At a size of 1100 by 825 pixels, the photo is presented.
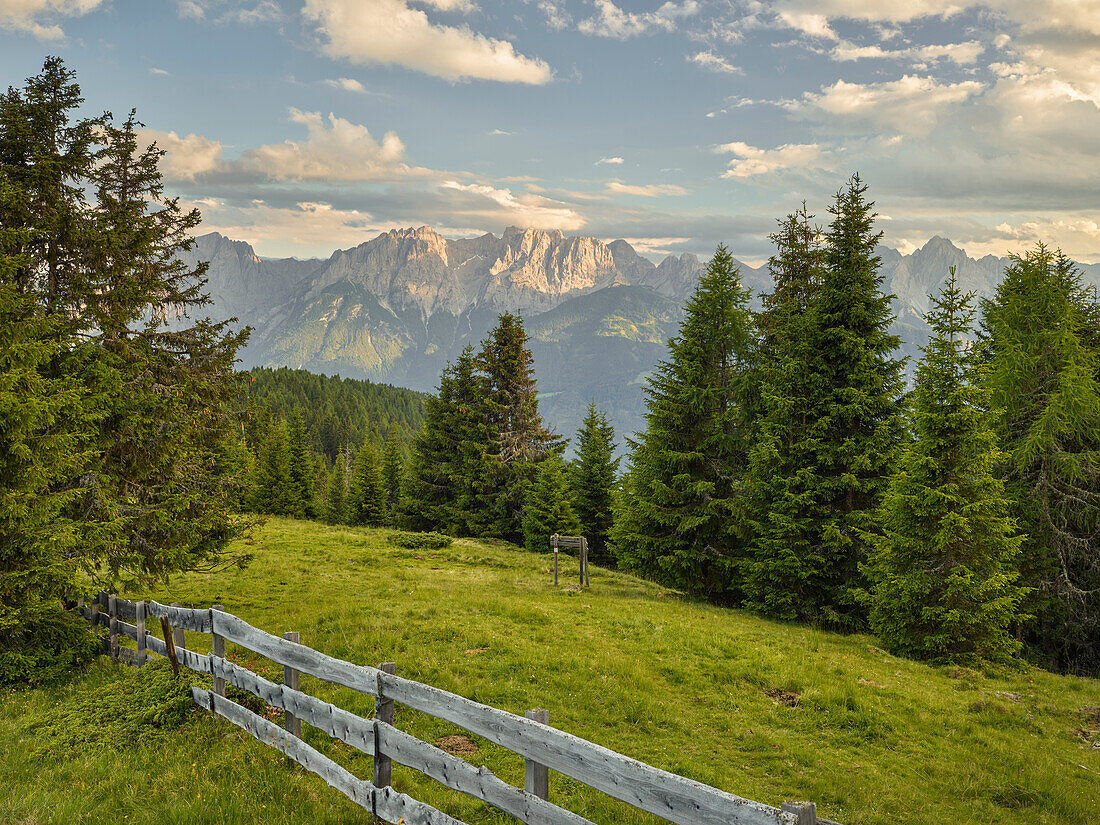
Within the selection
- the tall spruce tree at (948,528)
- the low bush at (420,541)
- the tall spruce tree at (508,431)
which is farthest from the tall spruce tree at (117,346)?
the tall spruce tree at (508,431)

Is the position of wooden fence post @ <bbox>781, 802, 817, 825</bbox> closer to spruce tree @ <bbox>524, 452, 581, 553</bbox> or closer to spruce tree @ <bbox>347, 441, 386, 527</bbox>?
spruce tree @ <bbox>524, 452, 581, 553</bbox>

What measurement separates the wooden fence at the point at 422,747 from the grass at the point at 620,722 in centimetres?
44

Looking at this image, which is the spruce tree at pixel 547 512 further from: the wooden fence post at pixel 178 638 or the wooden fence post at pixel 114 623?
the wooden fence post at pixel 178 638

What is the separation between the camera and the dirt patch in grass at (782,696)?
41.5 feet

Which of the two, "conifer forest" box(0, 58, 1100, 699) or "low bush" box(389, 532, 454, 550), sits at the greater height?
"conifer forest" box(0, 58, 1100, 699)

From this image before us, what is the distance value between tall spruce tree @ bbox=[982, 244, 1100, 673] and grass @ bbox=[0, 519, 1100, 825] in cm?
762

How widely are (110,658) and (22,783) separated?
572 centimetres

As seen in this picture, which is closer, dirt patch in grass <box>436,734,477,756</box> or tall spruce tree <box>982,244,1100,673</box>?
dirt patch in grass <box>436,734,477,756</box>

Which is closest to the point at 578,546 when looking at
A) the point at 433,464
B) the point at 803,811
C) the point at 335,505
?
the point at 803,811

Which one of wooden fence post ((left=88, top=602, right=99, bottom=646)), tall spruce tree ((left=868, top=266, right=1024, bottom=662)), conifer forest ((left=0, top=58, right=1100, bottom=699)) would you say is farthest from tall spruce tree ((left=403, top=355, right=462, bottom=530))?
tall spruce tree ((left=868, top=266, right=1024, bottom=662))

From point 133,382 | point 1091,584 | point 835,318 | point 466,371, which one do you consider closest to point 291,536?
point 466,371

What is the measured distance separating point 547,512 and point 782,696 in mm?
26855

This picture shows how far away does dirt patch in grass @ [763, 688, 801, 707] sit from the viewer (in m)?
12.6

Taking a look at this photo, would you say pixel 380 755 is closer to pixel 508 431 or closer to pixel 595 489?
pixel 508 431
